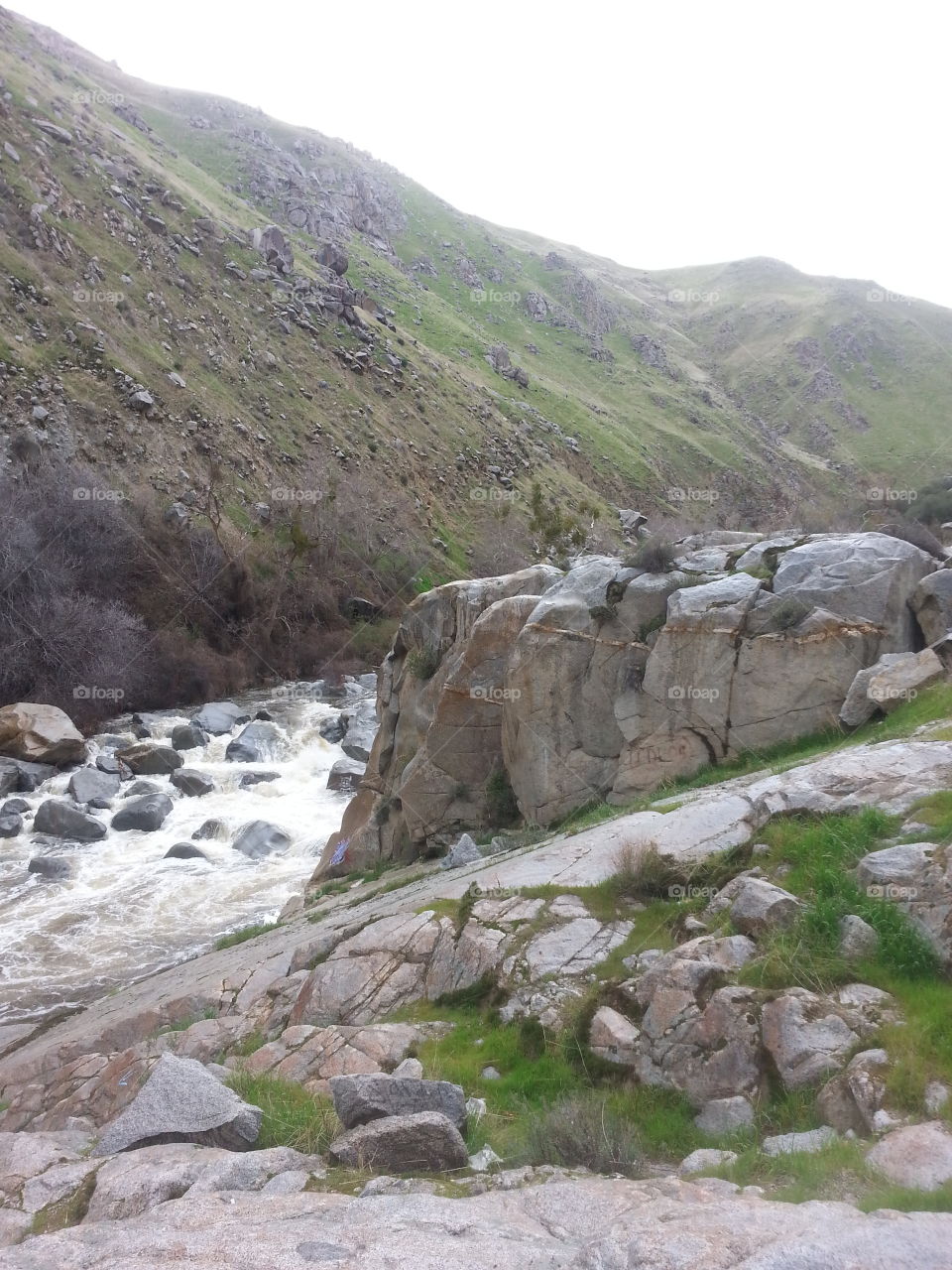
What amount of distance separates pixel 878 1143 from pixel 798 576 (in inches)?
292

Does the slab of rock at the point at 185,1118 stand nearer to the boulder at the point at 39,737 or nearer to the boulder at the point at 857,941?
the boulder at the point at 857,941

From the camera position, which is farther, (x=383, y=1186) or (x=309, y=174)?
(x=309, y=174)

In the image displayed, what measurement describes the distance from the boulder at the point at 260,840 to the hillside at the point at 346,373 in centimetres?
1546

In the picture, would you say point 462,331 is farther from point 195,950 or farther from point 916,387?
point 195,950

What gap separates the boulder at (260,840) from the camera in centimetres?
1877

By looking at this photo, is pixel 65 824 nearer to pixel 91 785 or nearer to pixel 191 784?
pixel 91 785

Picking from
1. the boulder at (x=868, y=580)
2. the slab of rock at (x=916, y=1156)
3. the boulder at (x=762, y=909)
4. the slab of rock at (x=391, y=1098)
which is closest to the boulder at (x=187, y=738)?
the boulder at (x=868, y=580)

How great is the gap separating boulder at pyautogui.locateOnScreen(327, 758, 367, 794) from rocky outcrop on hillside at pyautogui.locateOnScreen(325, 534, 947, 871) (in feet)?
23.9

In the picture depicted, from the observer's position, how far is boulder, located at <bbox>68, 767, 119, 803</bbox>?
20875 millimetres

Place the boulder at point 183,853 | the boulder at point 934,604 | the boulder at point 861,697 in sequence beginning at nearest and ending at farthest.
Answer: the boulder at point 861,697, the boulder at point 934,604, the boulder at point 183,853

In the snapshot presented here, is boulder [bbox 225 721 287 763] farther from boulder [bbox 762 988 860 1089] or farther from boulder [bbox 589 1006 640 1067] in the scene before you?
boulder [bbox 762 988 860 1089]

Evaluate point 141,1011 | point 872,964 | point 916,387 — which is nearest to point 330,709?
point 141,1011

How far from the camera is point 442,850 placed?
509 inches

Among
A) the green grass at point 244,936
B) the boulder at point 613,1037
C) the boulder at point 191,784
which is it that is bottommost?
the boulder at point 191,784
